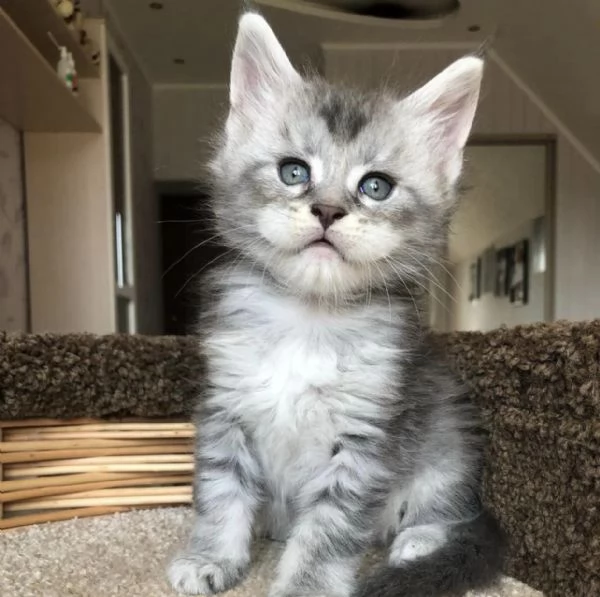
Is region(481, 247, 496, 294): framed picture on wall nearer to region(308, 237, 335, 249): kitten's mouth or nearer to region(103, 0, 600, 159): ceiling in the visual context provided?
region(103, 0, 600, 159): ceiling

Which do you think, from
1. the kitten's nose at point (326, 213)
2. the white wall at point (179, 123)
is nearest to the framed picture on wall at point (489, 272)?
the white wall at point (179, 123)

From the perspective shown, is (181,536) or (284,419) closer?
(284,419)

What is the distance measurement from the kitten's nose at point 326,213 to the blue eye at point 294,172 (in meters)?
0.08

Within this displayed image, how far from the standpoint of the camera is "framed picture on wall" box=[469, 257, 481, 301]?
3594mm

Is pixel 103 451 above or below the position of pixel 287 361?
below

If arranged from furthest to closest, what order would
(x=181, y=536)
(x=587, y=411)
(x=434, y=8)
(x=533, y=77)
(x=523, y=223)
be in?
1. (x=523, y=223)
2. (x=533, y=77)
3. (x=434, y=8)
4. (x=181, y=536)
5. (x=587, y=411)

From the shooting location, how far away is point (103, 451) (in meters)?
1.15

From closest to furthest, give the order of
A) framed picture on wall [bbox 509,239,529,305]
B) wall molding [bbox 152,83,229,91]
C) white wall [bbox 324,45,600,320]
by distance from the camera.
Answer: white wall [bbox 324,45,600,320]
framed picture on wall [bbox 509,239,529,305]
wall molding [bbox 152,83,229,91]

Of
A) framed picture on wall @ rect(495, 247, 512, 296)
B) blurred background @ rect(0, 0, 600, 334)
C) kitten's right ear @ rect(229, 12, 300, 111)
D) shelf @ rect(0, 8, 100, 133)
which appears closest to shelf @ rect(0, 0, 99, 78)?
blurred background @ rect(0, 0, 600, 334)

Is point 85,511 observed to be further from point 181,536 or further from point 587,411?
point 587,411

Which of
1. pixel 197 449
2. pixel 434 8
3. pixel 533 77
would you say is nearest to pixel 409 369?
pixel 197 449

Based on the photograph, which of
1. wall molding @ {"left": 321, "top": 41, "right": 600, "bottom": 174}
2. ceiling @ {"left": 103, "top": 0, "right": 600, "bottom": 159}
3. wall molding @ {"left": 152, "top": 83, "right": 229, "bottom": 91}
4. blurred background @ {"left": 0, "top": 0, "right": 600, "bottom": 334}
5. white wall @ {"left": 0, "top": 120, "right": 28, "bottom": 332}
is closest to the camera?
white wall @ {"left": 0, "top": 120, "right": 28, "bottom": 332}

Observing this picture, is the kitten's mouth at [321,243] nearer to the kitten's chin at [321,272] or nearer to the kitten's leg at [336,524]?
the kitten's chin at [321,272]

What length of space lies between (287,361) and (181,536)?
0.37 metres
